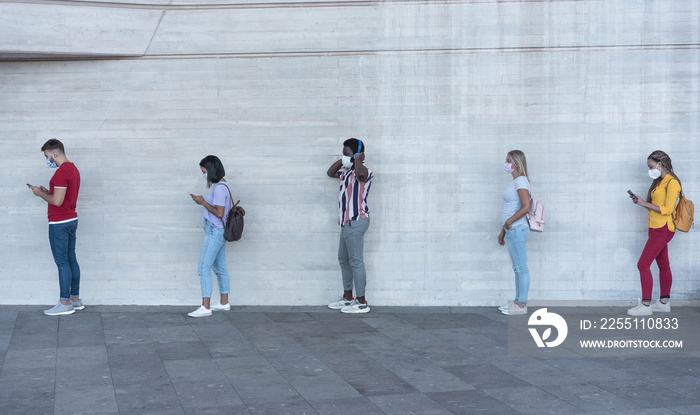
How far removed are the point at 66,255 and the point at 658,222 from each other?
6.44m

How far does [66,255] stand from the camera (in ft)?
26.2

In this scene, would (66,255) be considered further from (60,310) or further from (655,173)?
(655,173)

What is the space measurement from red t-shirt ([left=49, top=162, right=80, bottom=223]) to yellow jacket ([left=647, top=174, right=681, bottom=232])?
20.6 feet

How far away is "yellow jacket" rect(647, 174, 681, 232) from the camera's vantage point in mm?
7629

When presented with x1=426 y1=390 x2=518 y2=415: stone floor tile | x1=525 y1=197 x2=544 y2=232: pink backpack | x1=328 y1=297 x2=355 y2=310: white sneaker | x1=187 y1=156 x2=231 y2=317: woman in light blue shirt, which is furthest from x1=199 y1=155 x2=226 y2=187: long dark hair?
x1=426 y1=390 x2=518 y2=415: stone floor tile

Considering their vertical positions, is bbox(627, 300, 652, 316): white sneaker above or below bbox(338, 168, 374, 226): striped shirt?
below

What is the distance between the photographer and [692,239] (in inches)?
330

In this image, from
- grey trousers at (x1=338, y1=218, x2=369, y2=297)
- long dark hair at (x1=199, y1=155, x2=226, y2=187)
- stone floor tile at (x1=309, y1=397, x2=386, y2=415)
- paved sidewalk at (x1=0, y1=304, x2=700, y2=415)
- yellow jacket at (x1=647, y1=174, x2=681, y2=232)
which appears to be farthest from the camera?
grey trousers at (x1=338, y1=218, x2=369, y2=297)

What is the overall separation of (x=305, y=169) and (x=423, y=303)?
209cm

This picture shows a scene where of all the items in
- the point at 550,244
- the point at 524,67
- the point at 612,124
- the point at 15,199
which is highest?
the point at 524,67

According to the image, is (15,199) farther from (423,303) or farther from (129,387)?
(423,303)

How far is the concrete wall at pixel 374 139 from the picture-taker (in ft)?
27.4

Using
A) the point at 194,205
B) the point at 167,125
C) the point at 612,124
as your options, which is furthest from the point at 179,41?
the point at 612,124

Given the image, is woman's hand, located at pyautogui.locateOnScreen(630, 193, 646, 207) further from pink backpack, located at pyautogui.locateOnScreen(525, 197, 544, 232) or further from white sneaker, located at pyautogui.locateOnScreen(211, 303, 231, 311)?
white sneaker, located at pyautogui.locateOnScreen(211, 303, 231, 311)
